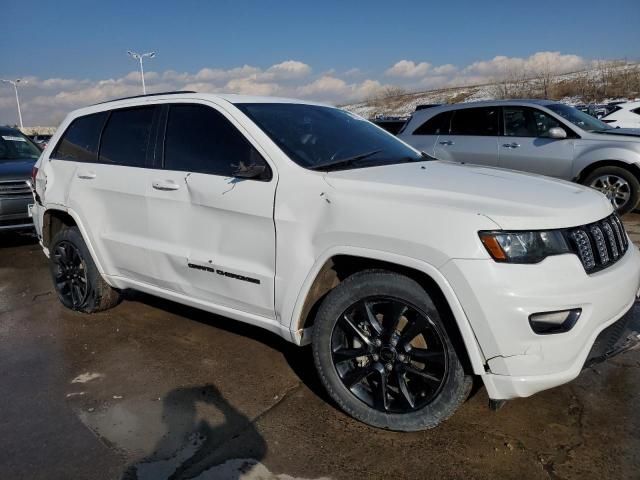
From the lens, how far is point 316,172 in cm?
296

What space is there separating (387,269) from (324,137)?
119 centimetres

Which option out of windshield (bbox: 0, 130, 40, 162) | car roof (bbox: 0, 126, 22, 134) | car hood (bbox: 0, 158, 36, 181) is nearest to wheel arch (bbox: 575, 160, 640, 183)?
car hood (bbox: 0, 158, 36, 181)

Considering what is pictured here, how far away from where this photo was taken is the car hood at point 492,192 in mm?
2430

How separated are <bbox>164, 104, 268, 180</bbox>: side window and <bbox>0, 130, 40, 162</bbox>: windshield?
5735mm

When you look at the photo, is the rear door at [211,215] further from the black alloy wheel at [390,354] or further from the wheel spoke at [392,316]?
the wheel spoke at [392,316]

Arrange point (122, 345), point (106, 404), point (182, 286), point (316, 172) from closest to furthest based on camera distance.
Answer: point (316, 172) → point (106, 404) → point (182, 286) → point (122, 345)

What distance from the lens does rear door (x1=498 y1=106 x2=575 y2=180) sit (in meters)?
7.85

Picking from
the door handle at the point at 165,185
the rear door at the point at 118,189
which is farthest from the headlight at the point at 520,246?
the rear door at the point at 118,189

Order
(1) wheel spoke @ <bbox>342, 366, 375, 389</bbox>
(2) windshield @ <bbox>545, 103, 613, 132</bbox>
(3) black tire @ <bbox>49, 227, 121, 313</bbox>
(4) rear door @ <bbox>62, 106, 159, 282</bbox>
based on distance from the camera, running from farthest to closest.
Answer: (2) windshield @ <bbox>545, 103, 613, 132</bbox>, (3) black tire @ <bbox>49, 227, 121, 313</bbox>, (4) rear door @ <bbox>62, 106, 159, 282</bbox>, (1) wheel spoke @ <bbox>342, 366, 375, 389</bbox>

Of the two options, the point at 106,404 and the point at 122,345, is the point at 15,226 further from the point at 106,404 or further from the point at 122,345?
the point at 106,404

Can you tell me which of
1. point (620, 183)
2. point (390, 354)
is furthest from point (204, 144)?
point (620, 183)

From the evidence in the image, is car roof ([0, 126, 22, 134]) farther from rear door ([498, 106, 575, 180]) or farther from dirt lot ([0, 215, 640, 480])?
rear door ([498, 106, 575, 180])

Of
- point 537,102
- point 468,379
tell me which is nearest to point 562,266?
point 468,379

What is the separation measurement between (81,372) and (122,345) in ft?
1.48
